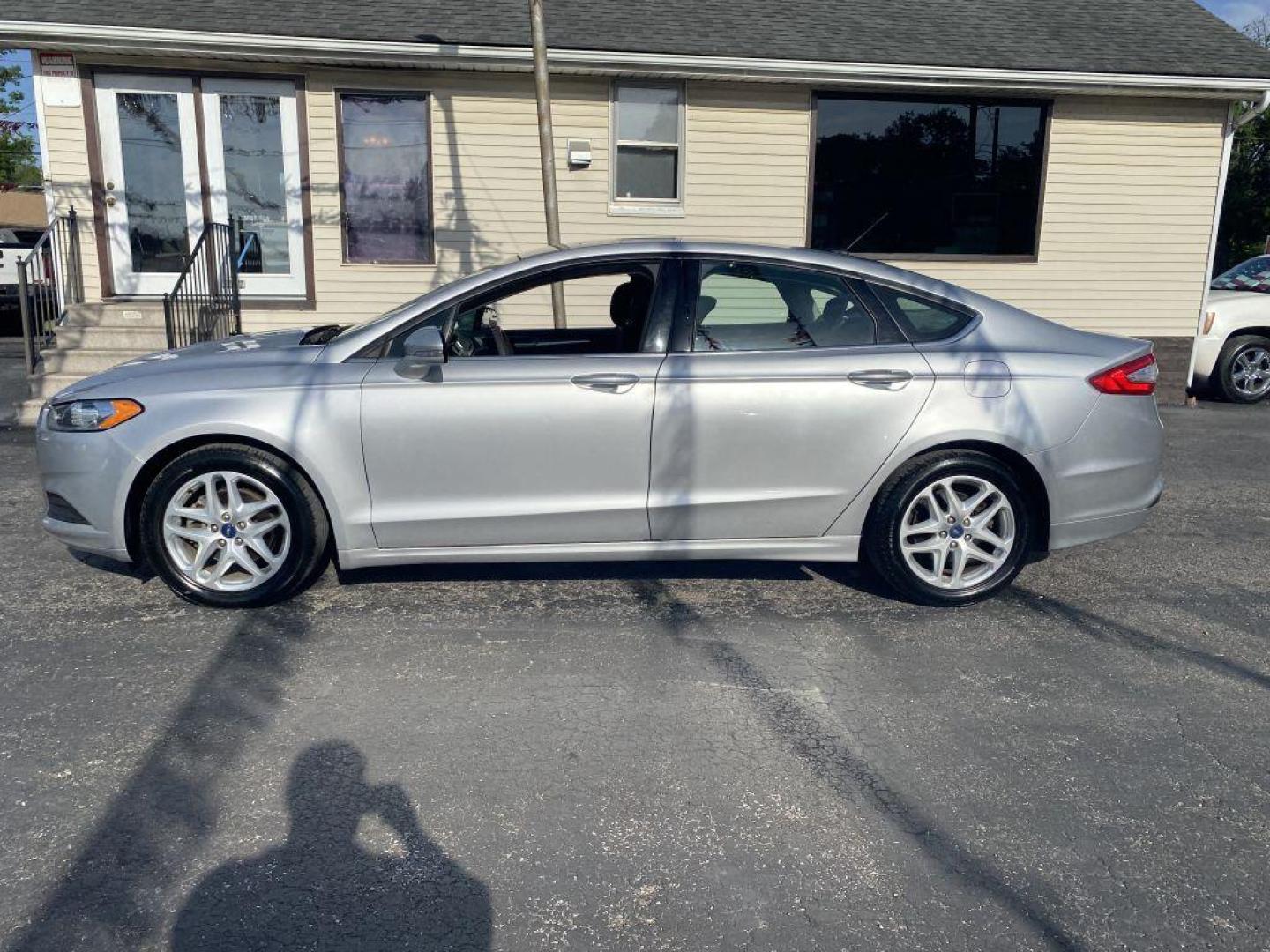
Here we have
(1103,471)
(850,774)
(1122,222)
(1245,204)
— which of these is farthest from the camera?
(1245,204)

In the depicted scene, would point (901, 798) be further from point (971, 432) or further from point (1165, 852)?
point (971, 432)

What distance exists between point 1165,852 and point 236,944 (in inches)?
96.3

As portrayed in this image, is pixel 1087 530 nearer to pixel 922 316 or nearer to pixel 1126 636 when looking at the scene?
pixel 1126 636

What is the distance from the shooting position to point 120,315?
980 cm

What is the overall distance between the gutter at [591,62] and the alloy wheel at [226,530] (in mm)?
6496

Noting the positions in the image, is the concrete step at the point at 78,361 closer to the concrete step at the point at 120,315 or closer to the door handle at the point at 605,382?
the concrete step at the point at 120,315

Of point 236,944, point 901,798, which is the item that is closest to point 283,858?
point 236,944

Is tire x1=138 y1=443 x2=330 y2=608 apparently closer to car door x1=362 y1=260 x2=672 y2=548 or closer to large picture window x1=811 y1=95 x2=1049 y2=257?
car door x1=362 y1=260 x2=672 y2=548

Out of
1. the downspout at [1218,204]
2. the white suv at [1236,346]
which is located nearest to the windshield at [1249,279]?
the white suv at [1236,346]

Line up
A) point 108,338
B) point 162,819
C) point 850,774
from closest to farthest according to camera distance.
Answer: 1. point 162,819
2. point 850,774
3. point 108,338

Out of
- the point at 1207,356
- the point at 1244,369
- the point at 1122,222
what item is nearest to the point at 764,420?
the point at 1122,222

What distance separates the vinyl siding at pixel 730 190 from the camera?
34.2 feet

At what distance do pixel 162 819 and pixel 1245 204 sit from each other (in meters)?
30.2

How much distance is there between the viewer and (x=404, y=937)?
99.3 inches
